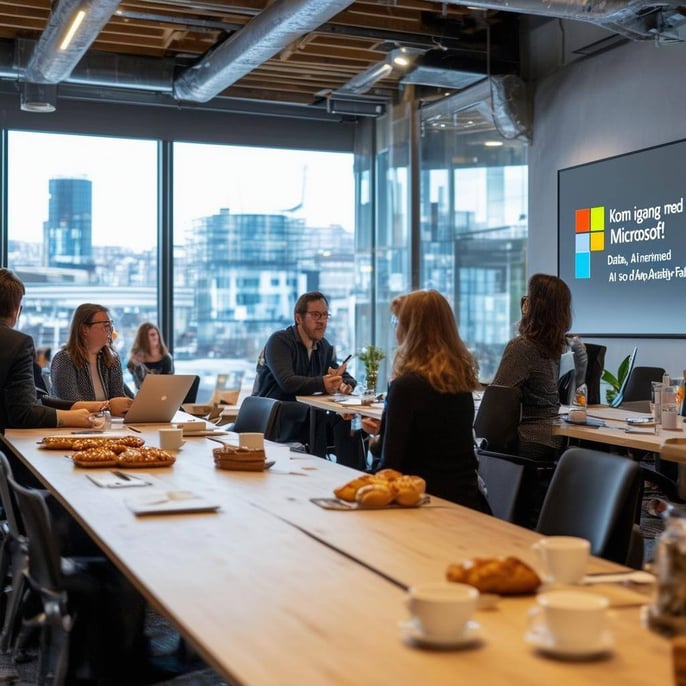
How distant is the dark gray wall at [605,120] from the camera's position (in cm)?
718

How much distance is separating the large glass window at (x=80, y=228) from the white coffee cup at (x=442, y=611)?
8.65 meters

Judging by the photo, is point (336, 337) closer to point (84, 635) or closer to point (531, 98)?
point (531, 98)

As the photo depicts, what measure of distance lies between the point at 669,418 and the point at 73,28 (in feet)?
15.8

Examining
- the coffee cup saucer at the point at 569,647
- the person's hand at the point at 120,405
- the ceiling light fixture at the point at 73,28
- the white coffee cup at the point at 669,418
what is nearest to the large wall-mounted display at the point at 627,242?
the white coffee cup at the point at 669,418

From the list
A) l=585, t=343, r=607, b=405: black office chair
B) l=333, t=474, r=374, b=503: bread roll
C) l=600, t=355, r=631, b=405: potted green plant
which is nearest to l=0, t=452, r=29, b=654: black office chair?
l=333, t=474, r=374, b=503: bread roll

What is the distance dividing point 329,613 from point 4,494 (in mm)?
1674

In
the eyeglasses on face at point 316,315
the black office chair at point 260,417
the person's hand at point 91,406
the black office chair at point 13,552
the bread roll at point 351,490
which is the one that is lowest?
the black office chair at point 13,552

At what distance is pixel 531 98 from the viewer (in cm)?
873

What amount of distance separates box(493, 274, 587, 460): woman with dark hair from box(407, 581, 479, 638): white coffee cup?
298cm

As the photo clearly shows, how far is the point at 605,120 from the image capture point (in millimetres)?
7832

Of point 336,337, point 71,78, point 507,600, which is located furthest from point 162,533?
point 336,337

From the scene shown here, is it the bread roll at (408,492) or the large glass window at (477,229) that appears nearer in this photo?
the bread roll at (408,492)

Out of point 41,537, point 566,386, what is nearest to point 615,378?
point 566,386

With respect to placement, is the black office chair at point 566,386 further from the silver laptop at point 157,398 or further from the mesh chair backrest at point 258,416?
the silver laptop at point 157,398
